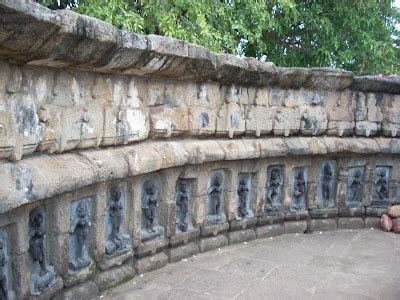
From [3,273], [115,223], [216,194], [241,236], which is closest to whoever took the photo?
[3,273]

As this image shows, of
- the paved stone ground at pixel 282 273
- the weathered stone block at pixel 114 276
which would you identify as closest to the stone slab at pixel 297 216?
the paved stone ground at pixel 282 273

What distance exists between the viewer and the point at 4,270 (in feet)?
10.1

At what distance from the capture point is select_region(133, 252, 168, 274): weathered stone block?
15.0 feet

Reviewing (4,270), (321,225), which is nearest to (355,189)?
(321,225)

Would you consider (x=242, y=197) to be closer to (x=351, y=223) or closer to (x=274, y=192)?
(x=274, y=192)

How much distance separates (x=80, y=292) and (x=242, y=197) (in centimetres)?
271

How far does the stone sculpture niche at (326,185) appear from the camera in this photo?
6.91 metres

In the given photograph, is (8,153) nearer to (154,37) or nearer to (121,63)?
(121,63)

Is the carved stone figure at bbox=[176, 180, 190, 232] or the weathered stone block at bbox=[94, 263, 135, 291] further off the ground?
the carved stone figure at bbox=[176, 180, 190, 232]

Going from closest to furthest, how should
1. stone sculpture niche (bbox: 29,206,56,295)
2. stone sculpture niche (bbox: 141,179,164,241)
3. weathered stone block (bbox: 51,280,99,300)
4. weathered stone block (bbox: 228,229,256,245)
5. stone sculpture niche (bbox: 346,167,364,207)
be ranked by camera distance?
stone sculpture niche (bbox: 29,206,56,295), weathered stone block (bbox: 51,280,99,300), stone sculpture niche (bbox: 141,179,164,241), weathered stone block (bbox: 228,229,256,245), stone sculpture niche (bbox: 346,167,364,207)

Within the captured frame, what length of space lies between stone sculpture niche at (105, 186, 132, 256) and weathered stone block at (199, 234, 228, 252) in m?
1.19

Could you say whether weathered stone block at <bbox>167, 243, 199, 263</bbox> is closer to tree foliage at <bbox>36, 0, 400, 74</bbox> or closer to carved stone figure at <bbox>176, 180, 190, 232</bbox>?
carved stone figure at <bbox>176, 180, 190, 232</bbox>

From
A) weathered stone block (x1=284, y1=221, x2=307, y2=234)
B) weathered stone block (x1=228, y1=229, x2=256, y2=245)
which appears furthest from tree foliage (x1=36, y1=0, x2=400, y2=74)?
weathered stone block (x1=228, y1=229, x2=256, y2=245)

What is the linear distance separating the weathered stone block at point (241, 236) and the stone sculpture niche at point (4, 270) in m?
3.09
